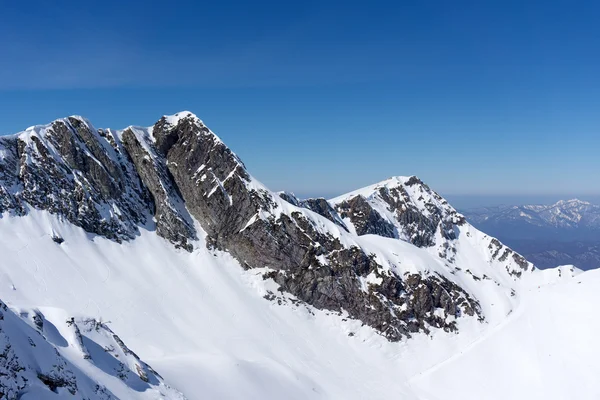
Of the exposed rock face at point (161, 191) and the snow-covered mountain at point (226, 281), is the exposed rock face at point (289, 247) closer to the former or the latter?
the snow-covered mountain at point (226, 281)

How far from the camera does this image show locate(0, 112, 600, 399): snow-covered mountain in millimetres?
49094

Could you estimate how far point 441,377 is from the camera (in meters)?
52.1

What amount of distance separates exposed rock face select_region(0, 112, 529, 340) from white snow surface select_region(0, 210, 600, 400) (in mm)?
3010

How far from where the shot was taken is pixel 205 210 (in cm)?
7675

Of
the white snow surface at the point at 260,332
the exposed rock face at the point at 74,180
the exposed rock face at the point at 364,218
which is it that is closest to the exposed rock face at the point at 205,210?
the exposed rock face at the point at 74,180

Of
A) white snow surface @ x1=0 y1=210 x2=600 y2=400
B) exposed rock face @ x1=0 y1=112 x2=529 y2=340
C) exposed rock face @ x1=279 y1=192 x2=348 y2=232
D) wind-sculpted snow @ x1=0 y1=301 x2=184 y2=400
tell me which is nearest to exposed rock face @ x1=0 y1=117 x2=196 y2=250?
exposed rock face @ x1=0 y1=112 x2=529 y2=340

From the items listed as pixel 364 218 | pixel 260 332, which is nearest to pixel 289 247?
pixel 260 332

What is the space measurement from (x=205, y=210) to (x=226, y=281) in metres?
17.1

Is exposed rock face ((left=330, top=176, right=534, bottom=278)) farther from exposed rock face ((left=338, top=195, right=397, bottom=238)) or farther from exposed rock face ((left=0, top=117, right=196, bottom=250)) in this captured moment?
exposed rock face ((left=0, top=117, right=196, bottom=250))

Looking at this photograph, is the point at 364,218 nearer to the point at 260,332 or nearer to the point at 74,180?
the point at 260,332

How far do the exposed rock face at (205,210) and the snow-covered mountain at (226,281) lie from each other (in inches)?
10.4

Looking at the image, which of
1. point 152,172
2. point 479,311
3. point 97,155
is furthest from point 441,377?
point 97,155

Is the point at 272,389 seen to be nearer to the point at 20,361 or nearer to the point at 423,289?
the point at 20,361

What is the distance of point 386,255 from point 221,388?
45.8 meters
